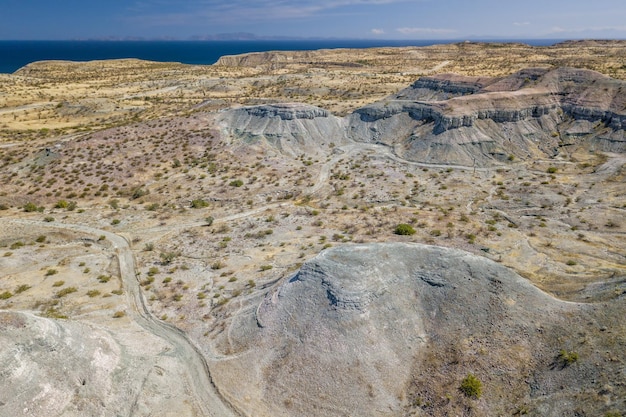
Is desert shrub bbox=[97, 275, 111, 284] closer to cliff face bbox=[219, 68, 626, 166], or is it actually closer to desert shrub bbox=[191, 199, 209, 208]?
desert shrub bbox=[191, 199, 209, 208]

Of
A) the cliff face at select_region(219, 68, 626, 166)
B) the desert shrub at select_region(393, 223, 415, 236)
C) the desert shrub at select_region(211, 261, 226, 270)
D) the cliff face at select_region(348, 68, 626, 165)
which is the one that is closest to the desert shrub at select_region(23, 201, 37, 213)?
the desert shrub at select_region(211, 261, 226, 270)

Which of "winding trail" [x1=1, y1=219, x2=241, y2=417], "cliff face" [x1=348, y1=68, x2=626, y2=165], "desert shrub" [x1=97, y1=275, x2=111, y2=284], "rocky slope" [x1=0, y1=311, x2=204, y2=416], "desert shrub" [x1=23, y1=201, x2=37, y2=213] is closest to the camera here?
"rocky slope" [x1=0, y1=311, x2=204, y2=416]

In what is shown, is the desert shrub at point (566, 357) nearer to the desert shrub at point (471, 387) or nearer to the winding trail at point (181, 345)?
the desert shrub at point (471, 387)

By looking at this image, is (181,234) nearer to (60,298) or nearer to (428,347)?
(60,298)

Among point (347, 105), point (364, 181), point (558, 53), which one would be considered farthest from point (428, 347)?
point (558, 53)

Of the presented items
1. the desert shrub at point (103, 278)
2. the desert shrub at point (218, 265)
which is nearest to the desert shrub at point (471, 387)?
the desert shrub at point (218, 265)

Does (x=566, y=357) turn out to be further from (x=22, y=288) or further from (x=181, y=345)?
(x=22, y=288)
